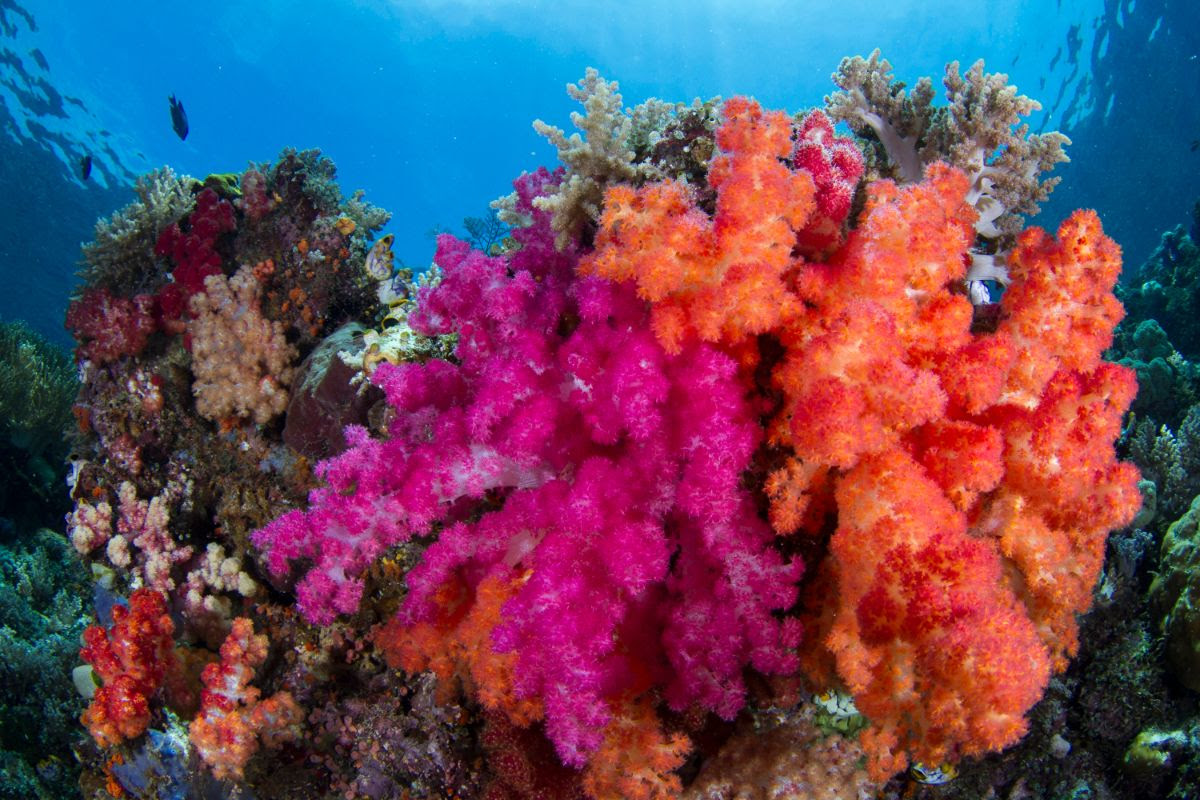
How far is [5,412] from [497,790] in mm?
11640

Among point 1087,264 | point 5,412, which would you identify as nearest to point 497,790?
point 1087,264

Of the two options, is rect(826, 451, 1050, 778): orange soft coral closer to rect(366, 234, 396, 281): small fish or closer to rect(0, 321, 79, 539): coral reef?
rect(366, 234, 396, 281): small fish

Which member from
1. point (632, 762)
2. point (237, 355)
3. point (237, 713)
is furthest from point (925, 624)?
point (237, 355)

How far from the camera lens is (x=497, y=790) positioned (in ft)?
10.5

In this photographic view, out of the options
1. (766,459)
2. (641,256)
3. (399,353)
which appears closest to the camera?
(641,256)

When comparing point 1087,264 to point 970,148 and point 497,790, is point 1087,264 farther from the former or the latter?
point 497,790

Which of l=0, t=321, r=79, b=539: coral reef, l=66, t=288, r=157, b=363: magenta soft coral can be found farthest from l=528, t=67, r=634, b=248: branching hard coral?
l=0, t=321, r=79, b=539: coral reef

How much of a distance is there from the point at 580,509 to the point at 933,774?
243 centimetres

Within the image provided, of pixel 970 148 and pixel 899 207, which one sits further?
pixel 970 148

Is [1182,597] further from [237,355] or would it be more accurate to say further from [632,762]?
[237,355]

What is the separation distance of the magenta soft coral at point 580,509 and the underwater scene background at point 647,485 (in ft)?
0.07

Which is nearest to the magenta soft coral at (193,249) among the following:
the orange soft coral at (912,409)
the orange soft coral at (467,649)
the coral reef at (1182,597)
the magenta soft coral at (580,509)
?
the magenta soft coral at (580,509)

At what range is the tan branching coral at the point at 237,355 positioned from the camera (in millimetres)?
5328

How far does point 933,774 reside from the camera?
3.21m
